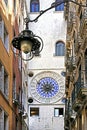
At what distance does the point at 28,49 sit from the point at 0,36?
1672 centimetres

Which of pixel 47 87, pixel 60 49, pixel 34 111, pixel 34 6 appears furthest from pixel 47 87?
pixel 34 6

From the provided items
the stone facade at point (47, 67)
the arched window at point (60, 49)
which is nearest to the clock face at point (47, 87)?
the stone facade at point (47, 67)

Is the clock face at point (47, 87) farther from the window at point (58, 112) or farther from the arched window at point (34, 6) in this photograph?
the arched window at point (34, 6)

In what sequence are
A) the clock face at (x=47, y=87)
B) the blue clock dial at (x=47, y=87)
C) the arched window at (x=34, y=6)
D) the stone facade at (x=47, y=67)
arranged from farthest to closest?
the arched window at (x=34, y=6), the blue clock dial at (x=47, y=87), the clock face at (x=47, y=87), the stone facade at (x=47, y=67)

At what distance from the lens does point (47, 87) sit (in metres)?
55.7

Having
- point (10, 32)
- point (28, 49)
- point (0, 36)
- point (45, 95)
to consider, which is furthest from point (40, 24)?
point (28, 49)

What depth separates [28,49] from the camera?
898 centimetres

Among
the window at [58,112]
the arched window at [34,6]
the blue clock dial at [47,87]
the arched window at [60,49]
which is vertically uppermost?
the arched window at [34,6]

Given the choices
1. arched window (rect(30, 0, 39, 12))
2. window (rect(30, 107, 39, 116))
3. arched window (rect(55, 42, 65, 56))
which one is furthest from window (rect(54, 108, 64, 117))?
arched window (rect(30, 0, 39, 12))

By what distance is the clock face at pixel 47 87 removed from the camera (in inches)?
2154

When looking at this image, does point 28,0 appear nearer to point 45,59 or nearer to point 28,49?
point 45,59

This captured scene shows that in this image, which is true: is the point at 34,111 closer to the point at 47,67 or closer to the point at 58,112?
the point at 58,112

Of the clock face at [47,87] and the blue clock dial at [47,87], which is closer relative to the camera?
the clock face at [47,87]

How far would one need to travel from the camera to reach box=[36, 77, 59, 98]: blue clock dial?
5503 centimetres
